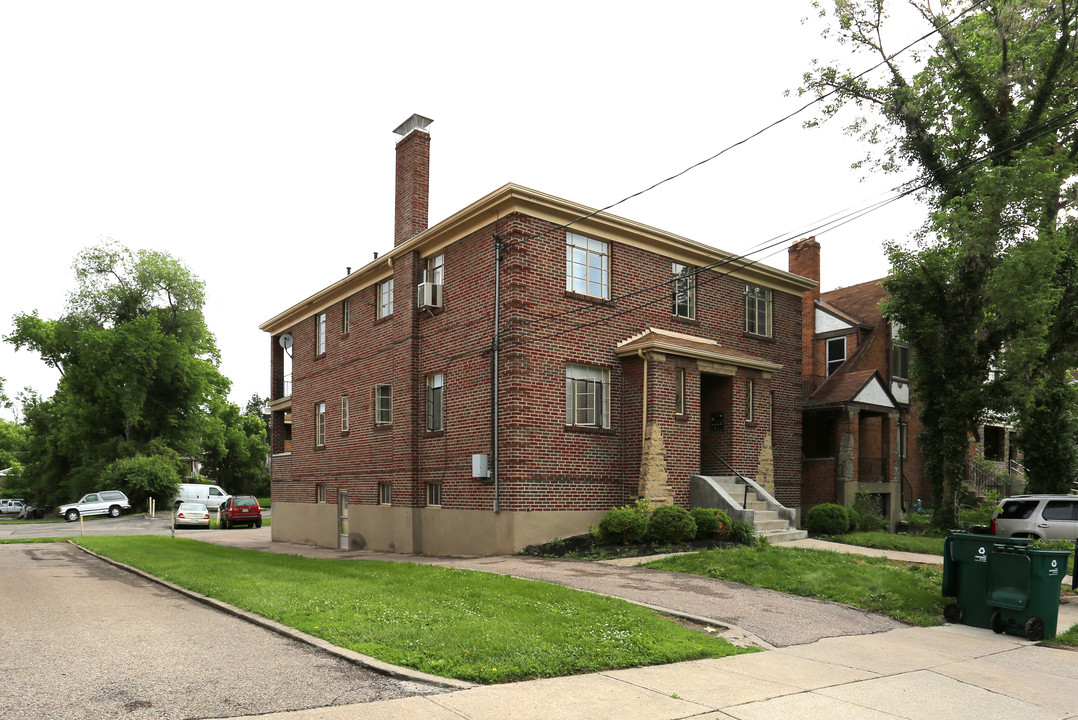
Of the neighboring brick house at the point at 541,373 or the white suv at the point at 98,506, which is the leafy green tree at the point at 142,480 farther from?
the neighboring brick house at the point at 541,373

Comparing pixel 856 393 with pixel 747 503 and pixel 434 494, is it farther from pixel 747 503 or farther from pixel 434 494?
pixel 434 494

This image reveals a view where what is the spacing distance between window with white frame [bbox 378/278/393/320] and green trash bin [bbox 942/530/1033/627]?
55.1 feet

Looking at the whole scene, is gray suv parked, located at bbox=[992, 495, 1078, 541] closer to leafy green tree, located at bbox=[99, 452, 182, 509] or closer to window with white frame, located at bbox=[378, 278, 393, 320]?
window with white frame, located at bbox=[378, 278, 393, 320]

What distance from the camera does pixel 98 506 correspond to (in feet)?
154

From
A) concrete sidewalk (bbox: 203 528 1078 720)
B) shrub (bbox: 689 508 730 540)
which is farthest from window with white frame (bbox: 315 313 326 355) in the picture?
concrete sidewalk (bbox: 203 528 1078 720)

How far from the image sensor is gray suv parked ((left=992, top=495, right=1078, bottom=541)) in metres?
17.9

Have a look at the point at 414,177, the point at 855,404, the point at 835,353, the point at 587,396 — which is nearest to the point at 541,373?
the point at 587,396

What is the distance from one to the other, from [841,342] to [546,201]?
599 inches

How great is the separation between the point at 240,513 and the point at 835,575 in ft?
115

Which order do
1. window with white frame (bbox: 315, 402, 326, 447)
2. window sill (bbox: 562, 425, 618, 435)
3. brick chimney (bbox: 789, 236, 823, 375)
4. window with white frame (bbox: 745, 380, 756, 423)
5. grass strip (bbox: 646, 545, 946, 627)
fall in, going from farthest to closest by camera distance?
brick chimney (bbox: 789, 236, 823, 375), window with white frame (bbox: 315, 402, 326, 447), window with white frame (bbox: 745, 380, 756, 423), window sill (bbox: 562, 425, 618, 435), grass strip (bbox: 646, 545, 946, 627)

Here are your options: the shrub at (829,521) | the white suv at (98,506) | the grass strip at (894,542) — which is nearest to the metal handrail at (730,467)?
the shrub at (829,521)

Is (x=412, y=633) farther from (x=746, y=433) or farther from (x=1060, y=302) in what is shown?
(x=1060, y=302)

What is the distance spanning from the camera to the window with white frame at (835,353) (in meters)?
28.8

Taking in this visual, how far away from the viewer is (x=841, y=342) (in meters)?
29.0
